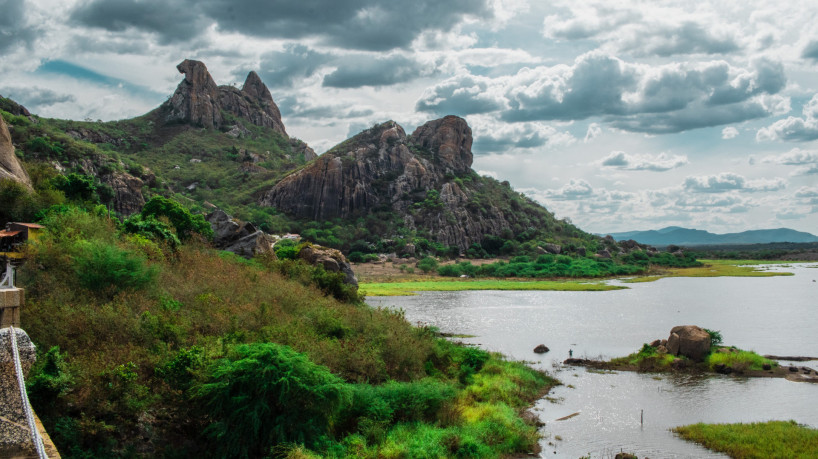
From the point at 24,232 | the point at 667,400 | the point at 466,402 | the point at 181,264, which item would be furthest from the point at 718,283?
the point at 24,232

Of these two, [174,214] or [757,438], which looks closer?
[757,438]

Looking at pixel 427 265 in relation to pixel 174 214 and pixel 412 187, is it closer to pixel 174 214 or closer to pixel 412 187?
pixel 412 187

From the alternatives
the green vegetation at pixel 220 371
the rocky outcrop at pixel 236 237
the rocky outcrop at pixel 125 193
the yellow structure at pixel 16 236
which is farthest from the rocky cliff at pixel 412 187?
the yellow structure at pixel 16 236

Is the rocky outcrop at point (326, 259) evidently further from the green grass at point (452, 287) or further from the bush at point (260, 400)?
the bush at point (260, 400)

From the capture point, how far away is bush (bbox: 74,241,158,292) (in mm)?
20000

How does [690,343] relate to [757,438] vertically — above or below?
above

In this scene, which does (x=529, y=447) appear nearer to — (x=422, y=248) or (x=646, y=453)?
(x=646, y=453)

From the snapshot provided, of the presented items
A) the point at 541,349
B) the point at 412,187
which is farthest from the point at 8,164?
the point at 412,187

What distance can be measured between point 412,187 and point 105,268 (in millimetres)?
144469

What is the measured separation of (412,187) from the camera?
164 m

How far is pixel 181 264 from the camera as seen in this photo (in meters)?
28.3

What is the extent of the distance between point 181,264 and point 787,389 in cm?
3171

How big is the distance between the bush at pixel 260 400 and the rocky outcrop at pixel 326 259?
29420 mm

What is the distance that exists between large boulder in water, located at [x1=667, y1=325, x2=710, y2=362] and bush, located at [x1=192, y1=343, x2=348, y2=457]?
26353mm
